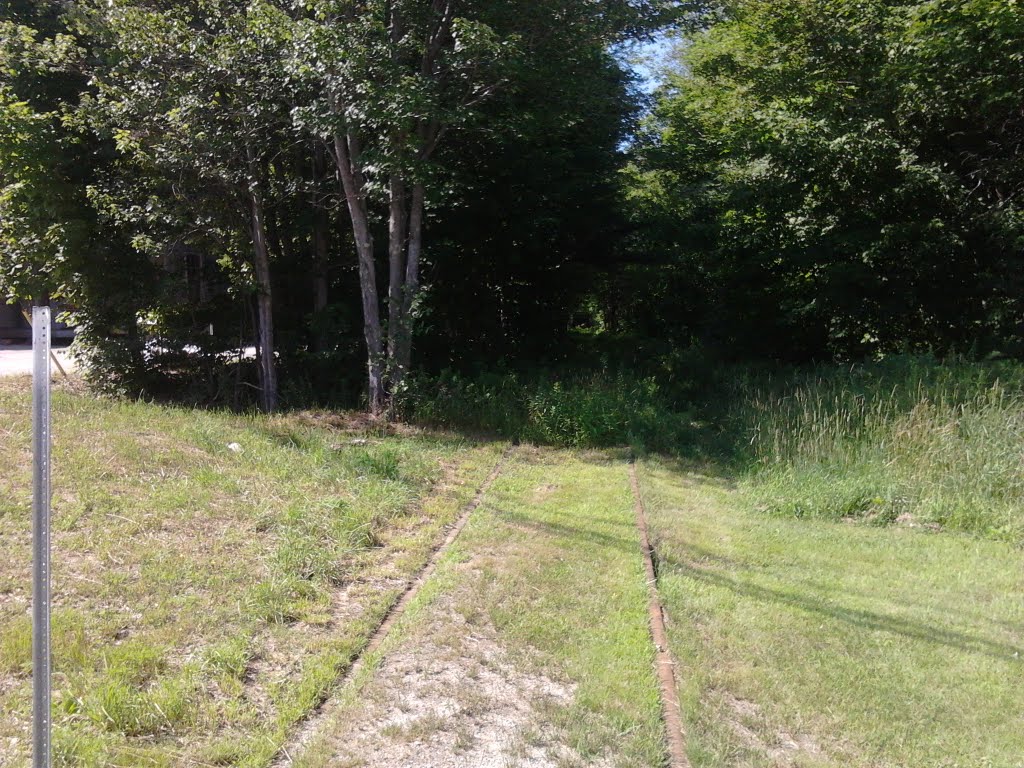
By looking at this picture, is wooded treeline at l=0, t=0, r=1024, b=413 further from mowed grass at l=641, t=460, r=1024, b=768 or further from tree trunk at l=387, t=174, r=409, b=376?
mowed grass at l=641, t=460, r=1024, b=768

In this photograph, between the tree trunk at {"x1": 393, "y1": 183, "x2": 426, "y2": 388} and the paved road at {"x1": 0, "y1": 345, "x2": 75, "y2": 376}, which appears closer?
the tree trunk at {"x1": 393, "y1": 183, "x2": 426, "y2": 388}

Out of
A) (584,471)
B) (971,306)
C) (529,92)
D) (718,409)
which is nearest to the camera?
(584,471)

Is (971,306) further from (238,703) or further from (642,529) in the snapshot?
(238,703)

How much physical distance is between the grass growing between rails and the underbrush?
4.39 meters

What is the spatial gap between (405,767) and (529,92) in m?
10.6

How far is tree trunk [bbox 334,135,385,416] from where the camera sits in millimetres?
11586

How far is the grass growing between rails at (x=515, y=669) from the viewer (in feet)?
11.8

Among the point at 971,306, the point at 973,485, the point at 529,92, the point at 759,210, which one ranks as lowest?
the point at 973,485

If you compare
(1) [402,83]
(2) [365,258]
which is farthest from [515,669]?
(2) [365,258]

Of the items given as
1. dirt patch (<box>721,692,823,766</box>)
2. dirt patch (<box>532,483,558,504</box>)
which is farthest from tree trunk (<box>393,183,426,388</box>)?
dirt patch (<box>721,692,823,766</box>)

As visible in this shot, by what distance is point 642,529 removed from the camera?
6941 millimetres

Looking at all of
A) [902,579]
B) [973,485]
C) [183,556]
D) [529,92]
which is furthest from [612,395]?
[183,556]

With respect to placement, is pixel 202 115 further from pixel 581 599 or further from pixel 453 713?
pixel 453 713

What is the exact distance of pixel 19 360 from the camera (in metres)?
18.8
